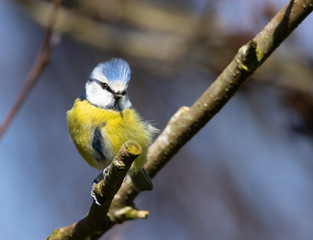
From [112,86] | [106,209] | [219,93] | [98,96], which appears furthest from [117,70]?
[106,209]

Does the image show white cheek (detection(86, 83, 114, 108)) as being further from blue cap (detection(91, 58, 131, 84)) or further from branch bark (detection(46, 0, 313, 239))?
branch bark (detection(46, 0, 313, 239))

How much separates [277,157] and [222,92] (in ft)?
9.62

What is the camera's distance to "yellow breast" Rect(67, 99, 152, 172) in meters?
2.56

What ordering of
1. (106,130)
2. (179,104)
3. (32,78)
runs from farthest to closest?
(179,104), (106,130), (32,78)

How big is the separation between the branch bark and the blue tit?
10 cm

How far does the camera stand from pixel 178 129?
8.02 ft

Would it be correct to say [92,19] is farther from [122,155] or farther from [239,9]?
[122,155]

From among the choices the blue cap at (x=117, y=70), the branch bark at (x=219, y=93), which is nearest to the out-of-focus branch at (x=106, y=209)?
the branch bark at (x=219, y=93)

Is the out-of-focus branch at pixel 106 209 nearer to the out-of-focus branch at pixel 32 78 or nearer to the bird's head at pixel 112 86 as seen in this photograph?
the out-of-focus branch at pixel 32 78

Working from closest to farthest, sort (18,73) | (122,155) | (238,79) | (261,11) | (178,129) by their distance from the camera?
(122,155), (238,79), (178,129), (261,11), (18,73)

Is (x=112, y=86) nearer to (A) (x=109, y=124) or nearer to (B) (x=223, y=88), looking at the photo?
(A) (x=109, y=124)

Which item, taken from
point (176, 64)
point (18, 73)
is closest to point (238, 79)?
point (176, 64)

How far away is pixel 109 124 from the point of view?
2598 mm

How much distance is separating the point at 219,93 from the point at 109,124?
27.3 inches
